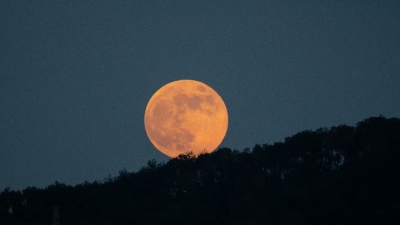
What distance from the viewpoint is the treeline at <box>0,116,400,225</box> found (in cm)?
4488

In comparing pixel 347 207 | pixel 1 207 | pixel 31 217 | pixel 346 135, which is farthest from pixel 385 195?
pixel 1 207

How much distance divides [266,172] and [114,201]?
40.5ft

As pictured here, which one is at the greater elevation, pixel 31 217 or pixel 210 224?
pixel 31 217

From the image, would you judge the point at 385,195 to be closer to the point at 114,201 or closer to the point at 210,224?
the point at 210,224

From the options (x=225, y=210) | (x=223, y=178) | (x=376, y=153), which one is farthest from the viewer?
(x=223, y=178)

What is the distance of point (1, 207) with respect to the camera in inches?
2349

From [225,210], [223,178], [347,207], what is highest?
[223,178]

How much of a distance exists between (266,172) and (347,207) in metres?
14.1

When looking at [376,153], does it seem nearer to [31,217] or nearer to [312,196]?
[312,196]

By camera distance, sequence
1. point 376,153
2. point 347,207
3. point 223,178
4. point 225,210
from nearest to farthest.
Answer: point 347,207 < point 376,153 < point 225,210 < point 223,178

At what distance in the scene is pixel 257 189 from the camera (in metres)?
54.2

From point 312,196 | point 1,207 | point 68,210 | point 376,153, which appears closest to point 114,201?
point 68,210

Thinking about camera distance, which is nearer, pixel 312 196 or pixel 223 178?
pixel 312 196

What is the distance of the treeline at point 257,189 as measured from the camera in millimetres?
44875
